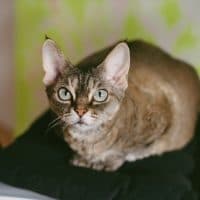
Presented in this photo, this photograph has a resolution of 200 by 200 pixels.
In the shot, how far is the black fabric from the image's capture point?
112cm

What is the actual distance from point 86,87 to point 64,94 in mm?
53

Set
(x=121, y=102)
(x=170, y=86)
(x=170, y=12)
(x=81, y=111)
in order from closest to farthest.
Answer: (x=81, y=111) → (x=121, y=102) → (x=170, y=86) → (x=170, y=12)

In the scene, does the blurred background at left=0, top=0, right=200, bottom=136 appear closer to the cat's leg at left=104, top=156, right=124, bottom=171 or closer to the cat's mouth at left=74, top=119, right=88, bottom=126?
the cat's leg at left=104, top=156, right=124, bottom=171

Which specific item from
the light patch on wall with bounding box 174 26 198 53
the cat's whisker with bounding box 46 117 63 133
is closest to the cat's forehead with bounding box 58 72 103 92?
the cat's whisker with bounding box 46 117 63 133

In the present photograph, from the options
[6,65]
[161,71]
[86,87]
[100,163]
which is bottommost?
[6,65]

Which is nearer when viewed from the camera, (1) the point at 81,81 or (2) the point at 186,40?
(1) the point at 81,81

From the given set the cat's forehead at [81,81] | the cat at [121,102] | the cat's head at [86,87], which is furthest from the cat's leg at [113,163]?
the cat's forehead at [81,81]

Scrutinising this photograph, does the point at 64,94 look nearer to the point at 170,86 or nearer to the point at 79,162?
the point at 79,162

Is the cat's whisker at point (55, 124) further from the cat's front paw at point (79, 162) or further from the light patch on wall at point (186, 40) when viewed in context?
A: the light patch on wall at point (186, 40)

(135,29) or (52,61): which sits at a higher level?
(52,61)

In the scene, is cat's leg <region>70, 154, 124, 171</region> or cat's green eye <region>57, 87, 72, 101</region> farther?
cat's leg <region>70, 154, 124, 171</region>

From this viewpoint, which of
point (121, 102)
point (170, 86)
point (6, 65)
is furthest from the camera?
point (6, 65)

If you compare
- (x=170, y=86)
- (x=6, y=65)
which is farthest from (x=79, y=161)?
(x=6, y=65)

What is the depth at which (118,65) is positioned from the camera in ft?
3.80
